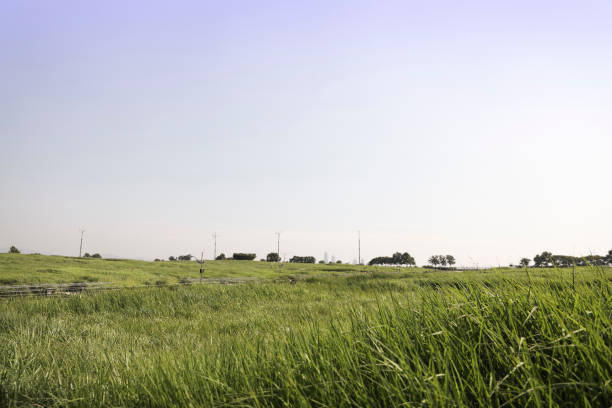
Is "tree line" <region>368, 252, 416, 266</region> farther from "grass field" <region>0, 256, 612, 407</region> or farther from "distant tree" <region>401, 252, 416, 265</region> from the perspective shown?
"grass field" <region>0, 256, 612, 407</region>

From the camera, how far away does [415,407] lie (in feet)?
7.14

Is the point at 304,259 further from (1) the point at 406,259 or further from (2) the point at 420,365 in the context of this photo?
(2) the point at 420,365

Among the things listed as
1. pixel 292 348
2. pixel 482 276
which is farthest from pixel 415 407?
pixel 482 276

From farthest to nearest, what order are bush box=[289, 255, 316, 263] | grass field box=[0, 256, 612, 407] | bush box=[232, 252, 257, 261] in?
bush box=[289, 255, 316, 263] → bush box=[232, 252, 257, 261] → grass field box=[0, 256, 612, 407]

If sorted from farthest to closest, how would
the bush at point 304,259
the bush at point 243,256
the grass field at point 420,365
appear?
the bush at point 304,259 < the bush at point 243,256 < the grass field at point 420,365

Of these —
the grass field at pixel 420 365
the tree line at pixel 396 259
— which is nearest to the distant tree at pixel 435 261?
the tree line at pixel 396 259

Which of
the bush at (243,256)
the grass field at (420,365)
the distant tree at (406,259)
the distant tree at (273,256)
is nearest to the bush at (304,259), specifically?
the distant tree at (273,256)

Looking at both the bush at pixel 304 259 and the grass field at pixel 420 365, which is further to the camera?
the bush at pixel 304 259

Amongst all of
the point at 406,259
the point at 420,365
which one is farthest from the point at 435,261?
the point at 420,365

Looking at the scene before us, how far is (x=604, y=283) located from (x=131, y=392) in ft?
13.8

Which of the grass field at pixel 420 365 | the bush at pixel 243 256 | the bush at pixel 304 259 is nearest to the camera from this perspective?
the grass field at pixel 420 365

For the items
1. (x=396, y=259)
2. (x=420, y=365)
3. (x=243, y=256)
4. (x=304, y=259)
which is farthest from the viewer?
(x=396, y=259)

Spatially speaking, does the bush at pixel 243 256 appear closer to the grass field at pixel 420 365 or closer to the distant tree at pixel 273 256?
the distant tree at pixel 273 256

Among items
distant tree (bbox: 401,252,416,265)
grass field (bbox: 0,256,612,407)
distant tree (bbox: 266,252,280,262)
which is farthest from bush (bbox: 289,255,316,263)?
grass field (bbox: 0,256,612,407)
